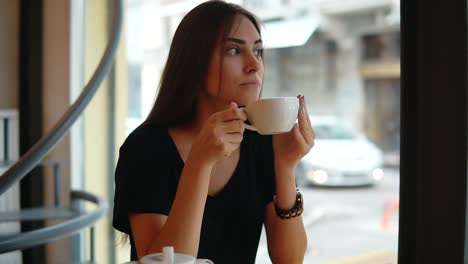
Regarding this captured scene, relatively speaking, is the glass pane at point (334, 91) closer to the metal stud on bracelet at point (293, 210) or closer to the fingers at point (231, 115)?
the metal stud on bracelet at point (293, 210)

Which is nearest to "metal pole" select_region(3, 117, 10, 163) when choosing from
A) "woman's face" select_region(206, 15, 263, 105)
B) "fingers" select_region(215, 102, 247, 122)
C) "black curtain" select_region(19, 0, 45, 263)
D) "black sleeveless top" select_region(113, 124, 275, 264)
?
"black curtain" select_region(19, 0, 45, 263)

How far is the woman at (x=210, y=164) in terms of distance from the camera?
84 cm

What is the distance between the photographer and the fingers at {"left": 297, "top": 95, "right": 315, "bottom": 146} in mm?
890

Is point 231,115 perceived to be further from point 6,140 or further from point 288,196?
point 6,140

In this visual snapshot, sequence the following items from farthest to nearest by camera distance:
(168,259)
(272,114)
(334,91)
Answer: (334,91) → (272,114) → (168,259)

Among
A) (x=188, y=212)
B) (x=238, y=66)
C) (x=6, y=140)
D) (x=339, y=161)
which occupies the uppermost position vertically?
(x=238, y=66)

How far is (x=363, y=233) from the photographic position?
356cm

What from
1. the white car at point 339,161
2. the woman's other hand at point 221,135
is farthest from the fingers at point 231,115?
the white car at point 339,161

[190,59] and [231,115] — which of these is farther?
[190,59]

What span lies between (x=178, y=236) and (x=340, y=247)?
8.44 ft

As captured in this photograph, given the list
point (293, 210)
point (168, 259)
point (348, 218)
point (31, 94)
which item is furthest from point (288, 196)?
point (348, 218)

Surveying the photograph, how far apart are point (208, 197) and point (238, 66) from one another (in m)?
0.27

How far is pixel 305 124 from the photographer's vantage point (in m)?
0.91

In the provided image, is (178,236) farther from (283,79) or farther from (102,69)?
(283,79)
